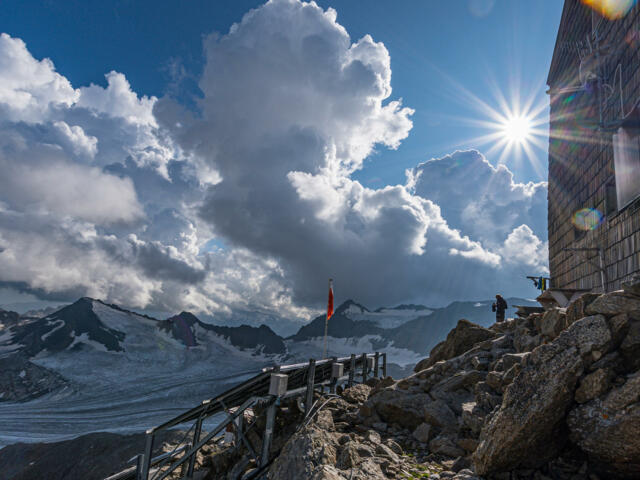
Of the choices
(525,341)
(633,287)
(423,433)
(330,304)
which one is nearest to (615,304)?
(633,287)

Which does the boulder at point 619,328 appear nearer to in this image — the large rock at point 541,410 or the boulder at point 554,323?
the large rock at point 541,410

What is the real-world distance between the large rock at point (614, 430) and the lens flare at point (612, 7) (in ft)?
61.7

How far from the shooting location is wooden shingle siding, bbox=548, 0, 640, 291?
15992 mm

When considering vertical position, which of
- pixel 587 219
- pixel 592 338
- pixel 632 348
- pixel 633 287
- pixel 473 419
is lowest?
pixel 473 419

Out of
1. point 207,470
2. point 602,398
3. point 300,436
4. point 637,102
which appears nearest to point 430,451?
point 300,436

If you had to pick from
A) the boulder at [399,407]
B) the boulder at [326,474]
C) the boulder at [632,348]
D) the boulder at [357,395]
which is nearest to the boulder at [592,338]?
the boulder at [632,348]

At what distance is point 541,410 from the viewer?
5.53 meters

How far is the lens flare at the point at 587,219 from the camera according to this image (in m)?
18.9

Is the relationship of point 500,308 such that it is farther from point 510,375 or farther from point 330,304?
point 510,375

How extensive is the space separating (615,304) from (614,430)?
6.62 ft

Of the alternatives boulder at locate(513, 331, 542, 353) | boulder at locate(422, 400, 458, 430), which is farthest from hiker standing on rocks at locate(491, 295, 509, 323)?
boulder at locate(422, 400, 458, 430)

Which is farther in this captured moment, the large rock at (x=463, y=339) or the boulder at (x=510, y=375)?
the large rock at (x=463, y=339)

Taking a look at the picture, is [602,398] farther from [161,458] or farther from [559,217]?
[559,217]

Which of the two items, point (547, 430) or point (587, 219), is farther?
point (587, 219)
